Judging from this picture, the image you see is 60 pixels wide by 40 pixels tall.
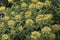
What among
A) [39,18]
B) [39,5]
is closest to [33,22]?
[39,18]

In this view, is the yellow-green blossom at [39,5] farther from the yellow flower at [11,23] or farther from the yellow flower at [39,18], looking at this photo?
the yellow flower at [11,23]

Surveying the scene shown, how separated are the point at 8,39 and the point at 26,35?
0.23m

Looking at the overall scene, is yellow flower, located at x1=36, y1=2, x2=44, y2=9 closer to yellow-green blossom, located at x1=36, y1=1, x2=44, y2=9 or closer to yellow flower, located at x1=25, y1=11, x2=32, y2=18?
yellow-green blossom, located at x1=36, y1=1, x2=44, y2=9

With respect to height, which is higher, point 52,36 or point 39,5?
point 39,5

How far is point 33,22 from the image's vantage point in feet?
8.98

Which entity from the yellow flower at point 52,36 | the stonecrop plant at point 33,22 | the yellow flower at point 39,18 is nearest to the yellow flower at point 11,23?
the stonecrop plant at point 33,22

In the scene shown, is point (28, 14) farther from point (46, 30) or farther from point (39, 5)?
point (46, 30)

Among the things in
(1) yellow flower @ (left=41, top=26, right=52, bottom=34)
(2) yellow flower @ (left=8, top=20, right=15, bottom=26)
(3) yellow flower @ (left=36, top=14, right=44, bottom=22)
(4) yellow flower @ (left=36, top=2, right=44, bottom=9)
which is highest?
(4) yellow flower @ (left=36, top=2, right=44, bottom=9)

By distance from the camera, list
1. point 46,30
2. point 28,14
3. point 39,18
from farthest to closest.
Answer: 1. point 28,14
2. point 39,18
3. point 46,30

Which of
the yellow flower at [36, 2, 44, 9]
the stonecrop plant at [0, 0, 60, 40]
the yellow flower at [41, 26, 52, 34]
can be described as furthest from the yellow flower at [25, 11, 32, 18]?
the yellow flower at [41, 26, 52, 34]

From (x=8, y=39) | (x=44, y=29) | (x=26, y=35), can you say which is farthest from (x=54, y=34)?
(x=8, y=39)

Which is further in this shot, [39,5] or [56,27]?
[39,5]

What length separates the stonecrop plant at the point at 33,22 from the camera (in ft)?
8.45

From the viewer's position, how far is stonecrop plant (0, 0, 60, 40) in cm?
258
